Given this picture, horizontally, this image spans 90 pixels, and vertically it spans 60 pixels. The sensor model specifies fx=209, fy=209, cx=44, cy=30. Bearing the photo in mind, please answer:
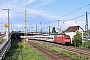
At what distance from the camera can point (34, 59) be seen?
77.2 ft

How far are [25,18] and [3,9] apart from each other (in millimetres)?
6344

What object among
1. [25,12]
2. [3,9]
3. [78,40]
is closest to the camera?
[25,12]

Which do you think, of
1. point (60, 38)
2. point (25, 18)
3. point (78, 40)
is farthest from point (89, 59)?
point (60, 38)

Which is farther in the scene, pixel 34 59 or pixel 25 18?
pixel 25 18

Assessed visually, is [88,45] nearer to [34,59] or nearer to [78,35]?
[78,35]

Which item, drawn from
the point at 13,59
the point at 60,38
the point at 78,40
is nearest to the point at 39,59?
the point at 13,59

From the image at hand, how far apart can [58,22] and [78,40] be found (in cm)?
2305

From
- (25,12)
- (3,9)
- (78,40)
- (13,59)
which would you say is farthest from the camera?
(78,40)

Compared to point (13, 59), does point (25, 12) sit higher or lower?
higher

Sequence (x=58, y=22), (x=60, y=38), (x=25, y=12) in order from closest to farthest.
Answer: (x=25, y=12) < (x=60, y=38) < (x=58, y=22)

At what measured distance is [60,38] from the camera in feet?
199

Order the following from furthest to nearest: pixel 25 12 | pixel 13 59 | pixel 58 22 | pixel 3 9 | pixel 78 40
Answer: pixel 58 22 → pixel 78 40 → pixel 3 9 → pixel 25 12 → pixel 13 59

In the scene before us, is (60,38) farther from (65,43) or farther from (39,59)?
(39,59)

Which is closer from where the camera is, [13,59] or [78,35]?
[13,59]
